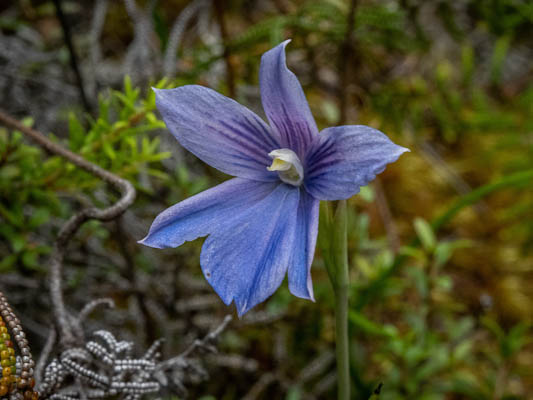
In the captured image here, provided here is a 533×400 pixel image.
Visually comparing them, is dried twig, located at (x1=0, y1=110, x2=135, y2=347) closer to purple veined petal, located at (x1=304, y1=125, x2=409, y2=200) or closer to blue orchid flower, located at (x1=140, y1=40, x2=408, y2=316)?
blue orchid flower, located at (x1=140, y1=40, x2=408, y2=316)

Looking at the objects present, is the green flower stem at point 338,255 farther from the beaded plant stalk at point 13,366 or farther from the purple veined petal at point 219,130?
the beaded plant stalk at point 13,366

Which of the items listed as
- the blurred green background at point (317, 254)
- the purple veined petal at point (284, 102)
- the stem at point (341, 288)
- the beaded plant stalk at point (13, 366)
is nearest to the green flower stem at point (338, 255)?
the stem at point (341, 288)

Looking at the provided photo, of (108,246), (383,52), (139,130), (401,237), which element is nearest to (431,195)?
(401,237)

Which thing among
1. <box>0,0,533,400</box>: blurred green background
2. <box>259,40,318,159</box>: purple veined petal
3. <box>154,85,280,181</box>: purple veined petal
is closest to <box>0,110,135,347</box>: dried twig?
<box>0,0,533,400</box>: blurred green background

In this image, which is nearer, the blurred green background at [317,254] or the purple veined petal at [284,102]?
the purple veined petal at [284,102]

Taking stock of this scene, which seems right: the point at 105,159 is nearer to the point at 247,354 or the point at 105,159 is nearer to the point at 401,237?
the point at 247,354

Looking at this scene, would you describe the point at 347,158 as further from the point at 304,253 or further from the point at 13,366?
the point at 13,366
